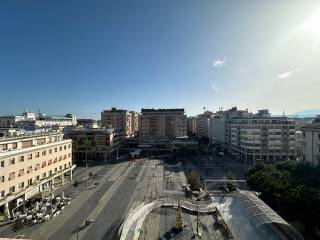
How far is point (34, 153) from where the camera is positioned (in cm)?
5975

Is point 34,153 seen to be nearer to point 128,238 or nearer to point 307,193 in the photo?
point 128,238

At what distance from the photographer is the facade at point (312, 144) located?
74.9 m

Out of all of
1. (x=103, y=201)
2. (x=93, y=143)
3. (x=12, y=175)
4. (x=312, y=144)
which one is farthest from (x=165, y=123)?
(x=12, y=175)

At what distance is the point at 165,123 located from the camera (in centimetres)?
16012

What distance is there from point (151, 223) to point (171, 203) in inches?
325

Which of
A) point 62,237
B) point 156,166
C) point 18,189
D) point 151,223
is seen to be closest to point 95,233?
point 62,237

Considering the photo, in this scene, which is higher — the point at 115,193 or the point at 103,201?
the point at 115,193

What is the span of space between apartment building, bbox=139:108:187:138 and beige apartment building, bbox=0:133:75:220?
88220 millimetres

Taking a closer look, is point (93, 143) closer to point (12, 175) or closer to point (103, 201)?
point (103, 201)

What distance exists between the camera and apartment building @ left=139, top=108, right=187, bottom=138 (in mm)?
159500

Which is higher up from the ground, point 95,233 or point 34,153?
point 34,153

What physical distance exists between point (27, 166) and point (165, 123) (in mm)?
107637

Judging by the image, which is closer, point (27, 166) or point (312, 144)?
point (27, 166)

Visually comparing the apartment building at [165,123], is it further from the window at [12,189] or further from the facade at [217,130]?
the window at [12,189]
